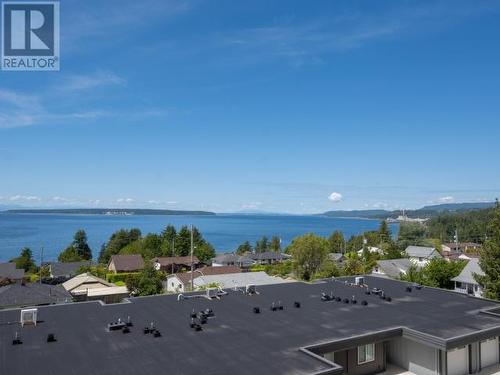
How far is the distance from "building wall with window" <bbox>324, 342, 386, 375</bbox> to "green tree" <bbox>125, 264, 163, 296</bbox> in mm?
27234

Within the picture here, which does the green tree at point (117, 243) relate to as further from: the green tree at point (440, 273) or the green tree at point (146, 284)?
the green tree at point (440, 273)

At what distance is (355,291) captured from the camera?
86.7 ft

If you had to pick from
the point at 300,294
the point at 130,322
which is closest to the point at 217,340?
the point at 130,322

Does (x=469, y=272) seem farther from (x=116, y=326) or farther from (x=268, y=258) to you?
(x=268, y=258)

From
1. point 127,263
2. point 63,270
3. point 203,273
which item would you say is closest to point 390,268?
point 203,273

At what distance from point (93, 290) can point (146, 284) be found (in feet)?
23.3

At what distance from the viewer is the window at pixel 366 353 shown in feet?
57.4

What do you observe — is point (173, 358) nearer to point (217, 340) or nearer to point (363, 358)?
point (217, 340)

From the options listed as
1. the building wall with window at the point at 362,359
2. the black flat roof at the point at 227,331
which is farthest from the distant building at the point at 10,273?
the building wall with window at the point at 362,359

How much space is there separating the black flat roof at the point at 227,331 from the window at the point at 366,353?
0.85 meters

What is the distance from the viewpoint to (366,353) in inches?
695

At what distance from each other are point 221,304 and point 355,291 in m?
9.71

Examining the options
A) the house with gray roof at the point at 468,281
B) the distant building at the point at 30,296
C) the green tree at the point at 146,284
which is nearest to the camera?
the distant building at the point at 30,296

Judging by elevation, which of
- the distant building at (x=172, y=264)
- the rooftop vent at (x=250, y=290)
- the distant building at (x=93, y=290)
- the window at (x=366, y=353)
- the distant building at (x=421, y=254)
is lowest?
the distant building at (x=172, y=264)
